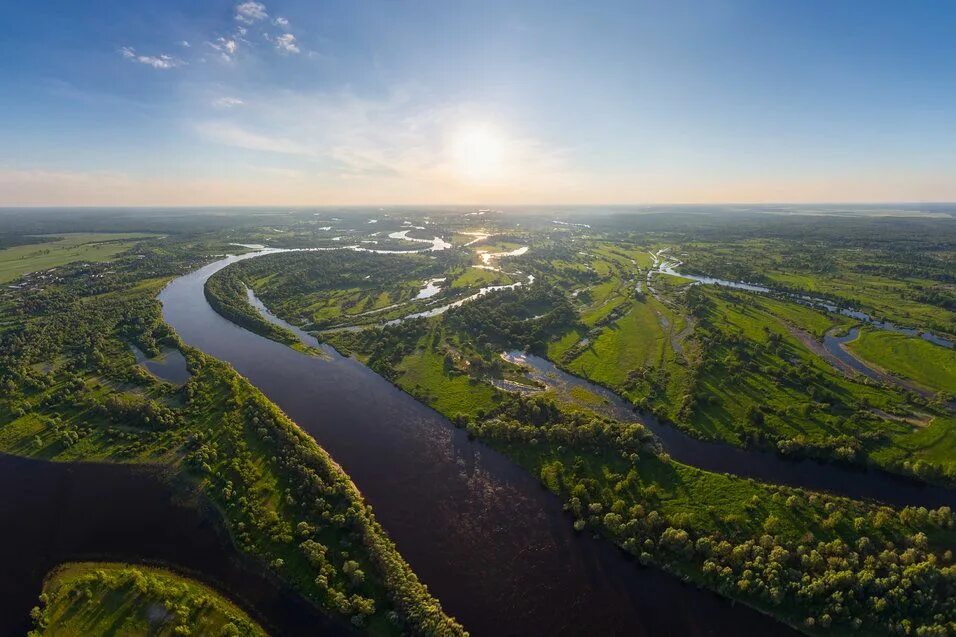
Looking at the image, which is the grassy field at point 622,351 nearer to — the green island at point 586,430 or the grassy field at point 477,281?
the green island at point 586,430

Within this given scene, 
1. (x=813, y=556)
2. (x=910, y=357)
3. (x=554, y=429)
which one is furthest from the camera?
(x=910, y=357)

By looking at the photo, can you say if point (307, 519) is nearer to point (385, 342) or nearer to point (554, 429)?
point (554, 429)

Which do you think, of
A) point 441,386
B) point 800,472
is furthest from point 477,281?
point 800,472

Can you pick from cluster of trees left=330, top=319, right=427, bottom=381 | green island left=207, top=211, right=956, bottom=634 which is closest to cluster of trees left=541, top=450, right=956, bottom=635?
green island left=207, top=211, right=956, bottom=634

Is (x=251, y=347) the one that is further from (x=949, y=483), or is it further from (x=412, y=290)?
(x=949, y=483)

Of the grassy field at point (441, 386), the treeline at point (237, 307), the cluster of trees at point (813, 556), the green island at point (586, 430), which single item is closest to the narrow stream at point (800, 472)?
the green island at point (586, 430)
